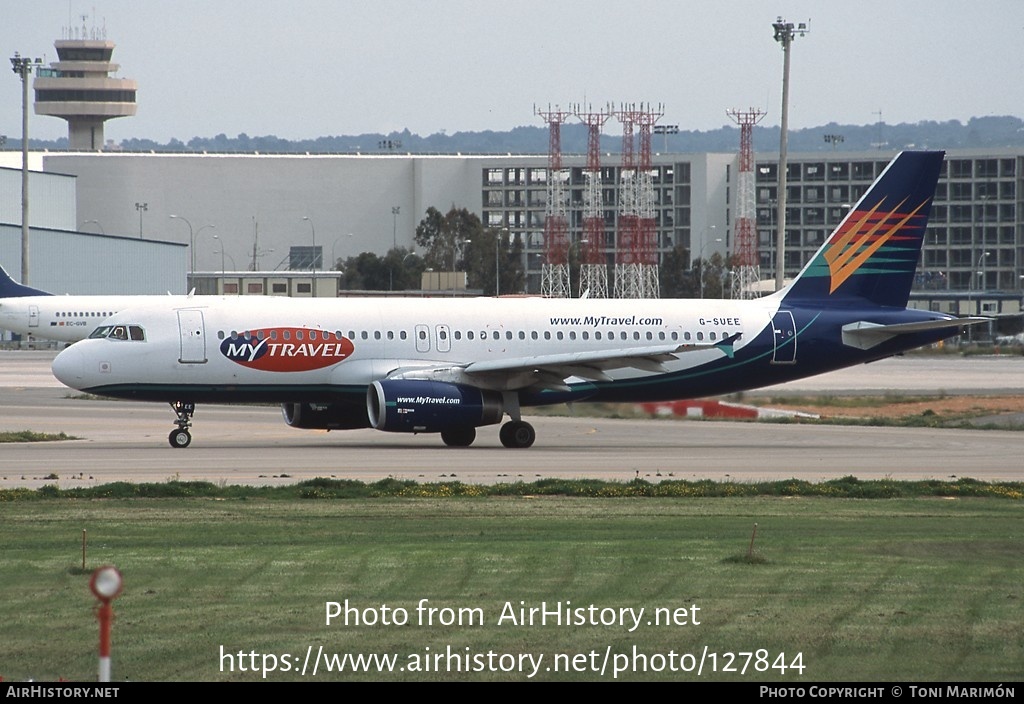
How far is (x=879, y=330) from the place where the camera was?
39.2m

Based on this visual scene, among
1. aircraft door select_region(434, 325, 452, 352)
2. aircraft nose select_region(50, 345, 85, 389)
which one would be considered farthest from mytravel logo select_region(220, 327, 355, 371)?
aircraft nose select_region(50, 345, 85, 389)

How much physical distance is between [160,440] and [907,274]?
20549 mm

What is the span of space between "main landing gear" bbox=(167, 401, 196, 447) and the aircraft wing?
5.08m

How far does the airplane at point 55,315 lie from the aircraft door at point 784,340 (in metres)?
40.8

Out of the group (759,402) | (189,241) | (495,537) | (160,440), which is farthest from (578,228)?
(495,537)

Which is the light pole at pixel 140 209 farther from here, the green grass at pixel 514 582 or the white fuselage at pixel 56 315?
the green grass at pixel 514 582

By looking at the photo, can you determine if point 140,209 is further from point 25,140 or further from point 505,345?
point 505,345

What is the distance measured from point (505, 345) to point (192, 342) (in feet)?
26.0

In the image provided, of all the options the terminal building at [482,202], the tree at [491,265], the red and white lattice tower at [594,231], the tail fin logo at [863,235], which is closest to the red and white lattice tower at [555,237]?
the red and white lattice tower at [594,231]

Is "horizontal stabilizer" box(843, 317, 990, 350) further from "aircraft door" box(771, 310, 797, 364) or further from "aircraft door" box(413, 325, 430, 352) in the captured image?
"aircraft door" box(413, 325, 430, 352)

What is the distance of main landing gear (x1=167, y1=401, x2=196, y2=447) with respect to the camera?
35562mm

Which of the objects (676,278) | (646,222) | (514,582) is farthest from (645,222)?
A: (514,582)

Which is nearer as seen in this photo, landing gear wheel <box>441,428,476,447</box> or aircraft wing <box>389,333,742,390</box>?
aircraft wing <box>389,333,742,390</box>

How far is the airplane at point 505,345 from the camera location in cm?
3512
